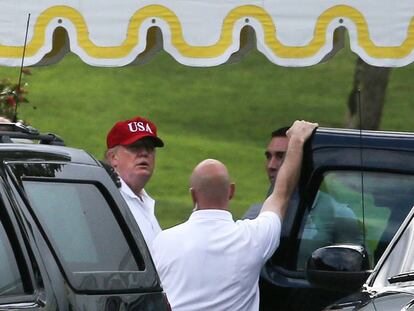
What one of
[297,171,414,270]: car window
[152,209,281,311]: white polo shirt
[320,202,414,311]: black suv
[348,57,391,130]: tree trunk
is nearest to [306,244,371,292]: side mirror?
[320,202,414,311]: black suv

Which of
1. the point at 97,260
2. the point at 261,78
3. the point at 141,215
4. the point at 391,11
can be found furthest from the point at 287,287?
the point at 261,78

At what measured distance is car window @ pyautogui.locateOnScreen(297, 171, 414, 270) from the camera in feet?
23.8

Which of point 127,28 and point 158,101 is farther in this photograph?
point 158,101

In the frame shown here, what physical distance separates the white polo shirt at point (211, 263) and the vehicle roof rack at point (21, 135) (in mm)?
877

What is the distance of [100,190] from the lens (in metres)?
5.96

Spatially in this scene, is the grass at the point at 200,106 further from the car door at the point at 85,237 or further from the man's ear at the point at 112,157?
the car door at the point at 85,237

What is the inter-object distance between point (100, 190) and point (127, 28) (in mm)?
3501

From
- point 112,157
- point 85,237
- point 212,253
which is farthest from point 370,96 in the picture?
point 85,237

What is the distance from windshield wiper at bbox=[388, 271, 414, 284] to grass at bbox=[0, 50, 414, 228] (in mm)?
19387

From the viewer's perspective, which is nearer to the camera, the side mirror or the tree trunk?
the side mirror

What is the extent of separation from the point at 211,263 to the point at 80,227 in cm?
130

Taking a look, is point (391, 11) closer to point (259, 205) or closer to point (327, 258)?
point (259, 205)

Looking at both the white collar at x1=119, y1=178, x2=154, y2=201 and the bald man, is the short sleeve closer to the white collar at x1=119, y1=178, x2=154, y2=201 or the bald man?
the bald man

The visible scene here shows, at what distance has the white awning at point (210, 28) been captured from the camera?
912cm
